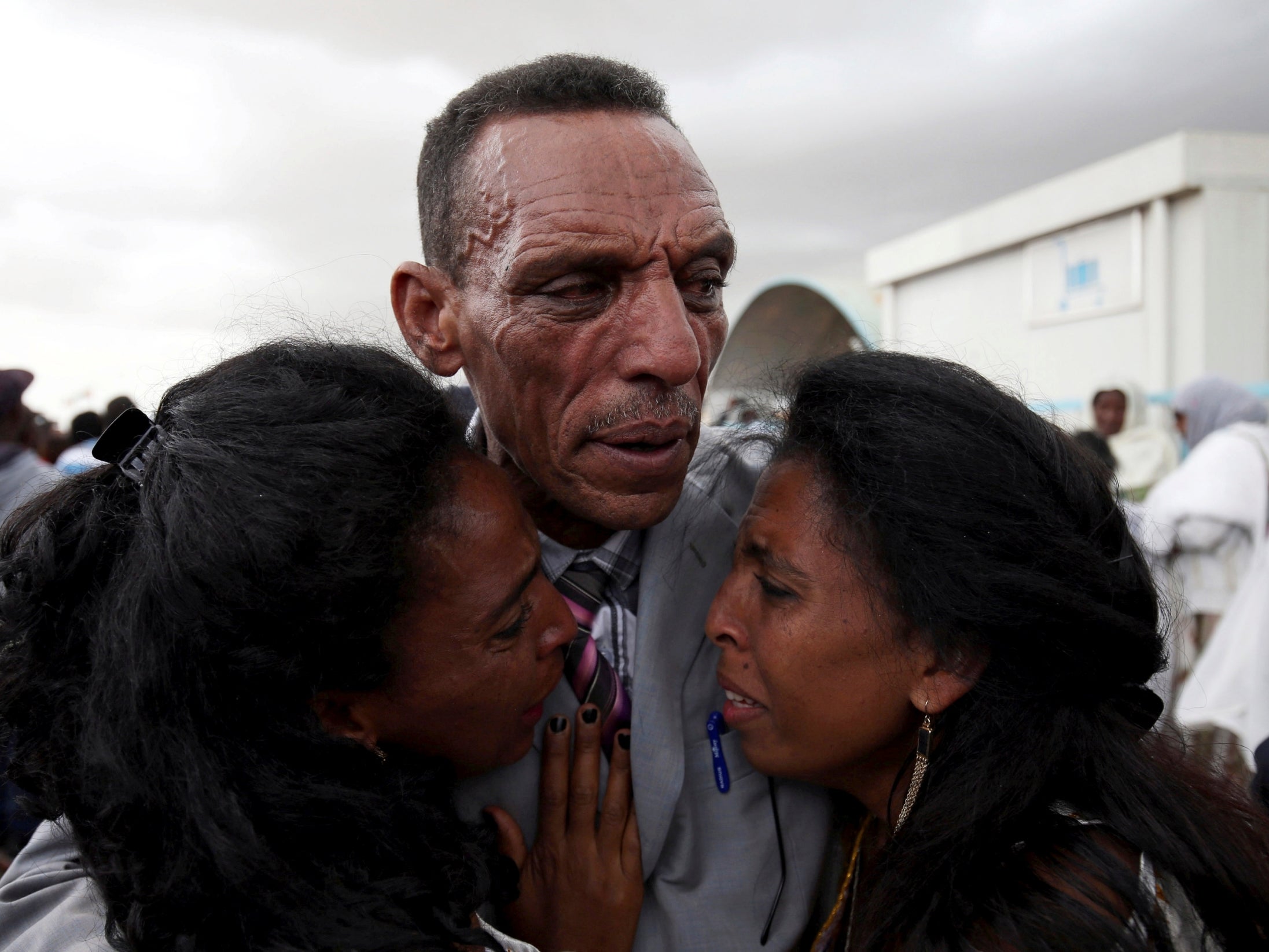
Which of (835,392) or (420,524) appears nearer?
(420,524)

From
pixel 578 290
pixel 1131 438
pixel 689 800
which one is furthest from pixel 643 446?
pixel 1131 438

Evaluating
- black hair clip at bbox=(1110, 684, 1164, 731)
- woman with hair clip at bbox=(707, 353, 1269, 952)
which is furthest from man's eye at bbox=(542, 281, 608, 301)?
black hair clip at bbox=(1110, 684, 1164, 731)

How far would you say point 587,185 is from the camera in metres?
1.88

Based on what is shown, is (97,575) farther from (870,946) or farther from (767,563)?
(870,946)

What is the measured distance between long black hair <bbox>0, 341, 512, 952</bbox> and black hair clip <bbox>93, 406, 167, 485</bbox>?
0.03 metres

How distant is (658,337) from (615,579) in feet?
1.90

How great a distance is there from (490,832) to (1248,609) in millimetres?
4481

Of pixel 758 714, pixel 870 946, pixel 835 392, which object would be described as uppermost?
pixel 835 392

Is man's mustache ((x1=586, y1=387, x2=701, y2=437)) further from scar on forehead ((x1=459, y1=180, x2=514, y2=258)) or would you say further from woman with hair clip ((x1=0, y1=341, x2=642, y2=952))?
scar on forehead ((x1=459, y1=180, x2=514, y2=258))

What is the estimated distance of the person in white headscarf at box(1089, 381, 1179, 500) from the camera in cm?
722

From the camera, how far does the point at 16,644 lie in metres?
1.54

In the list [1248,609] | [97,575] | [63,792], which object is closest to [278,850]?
[63,792]

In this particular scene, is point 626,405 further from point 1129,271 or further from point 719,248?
point 1129,271

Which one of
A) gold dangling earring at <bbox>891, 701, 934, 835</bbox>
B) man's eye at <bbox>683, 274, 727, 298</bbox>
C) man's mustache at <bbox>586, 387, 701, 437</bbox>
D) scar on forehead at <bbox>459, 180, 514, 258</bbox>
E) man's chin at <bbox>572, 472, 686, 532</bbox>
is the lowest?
gold dangling earring at <bbox>891, 701, 934, 835</bbox>
